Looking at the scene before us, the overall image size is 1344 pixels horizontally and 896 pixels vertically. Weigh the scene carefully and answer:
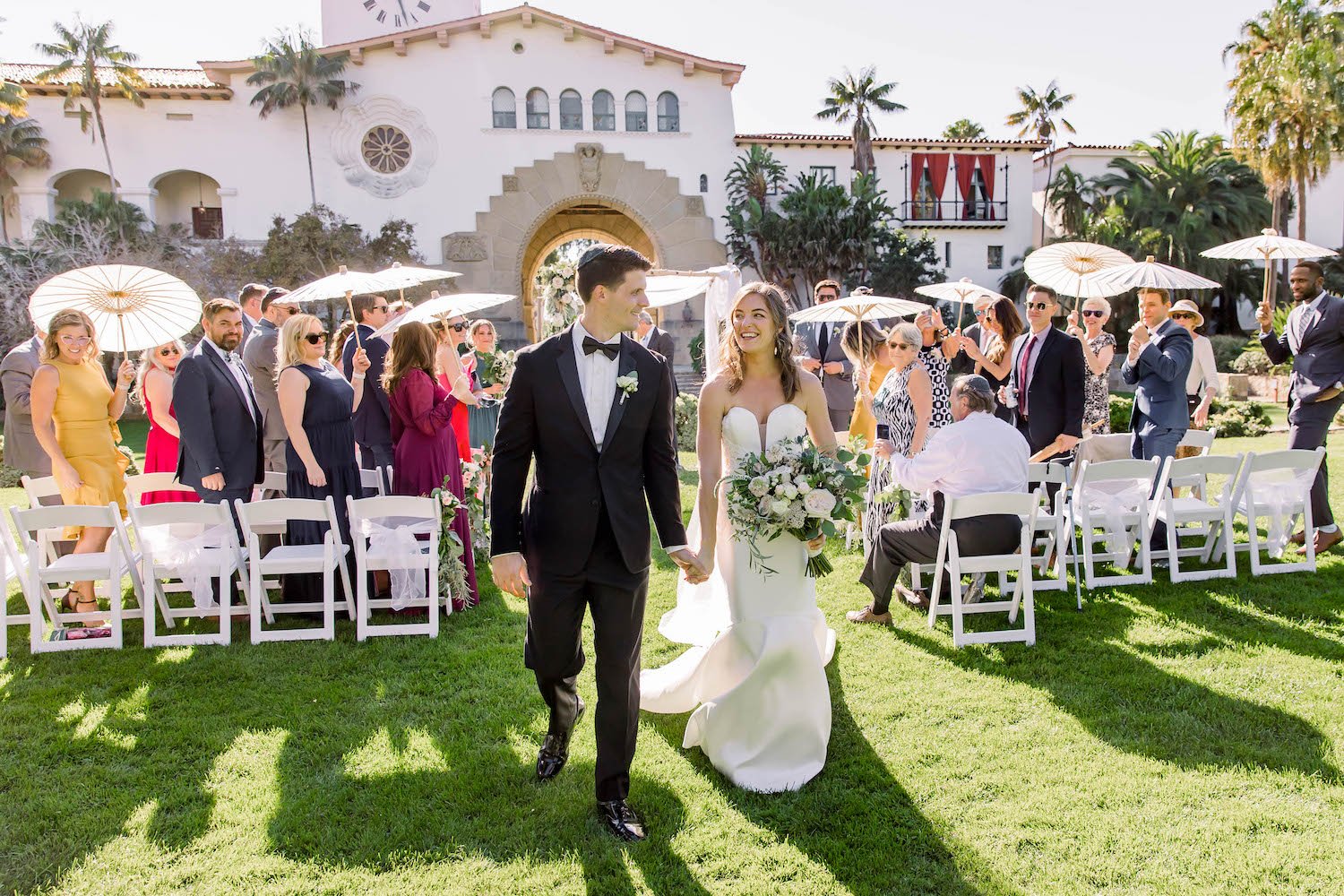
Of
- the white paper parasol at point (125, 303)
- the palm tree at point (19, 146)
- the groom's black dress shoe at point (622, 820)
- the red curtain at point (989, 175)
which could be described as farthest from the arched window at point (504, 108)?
the groom's black dress shoe at point (622, 820)

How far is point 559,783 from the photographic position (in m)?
4.03

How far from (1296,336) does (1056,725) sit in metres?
5.25

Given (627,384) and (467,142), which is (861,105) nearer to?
(467,142)

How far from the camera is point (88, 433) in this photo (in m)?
6.46

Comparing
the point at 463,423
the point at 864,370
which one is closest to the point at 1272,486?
the point at 864,370

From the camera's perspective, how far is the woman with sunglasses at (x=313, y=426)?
6.09 m

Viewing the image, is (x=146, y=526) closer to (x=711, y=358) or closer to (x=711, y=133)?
(x=711, y=358)

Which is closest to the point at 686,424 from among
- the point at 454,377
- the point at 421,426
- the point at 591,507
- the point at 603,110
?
the point at 454,377

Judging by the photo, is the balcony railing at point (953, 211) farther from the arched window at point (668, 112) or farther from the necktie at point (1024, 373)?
the necktie at point (1024, 373)

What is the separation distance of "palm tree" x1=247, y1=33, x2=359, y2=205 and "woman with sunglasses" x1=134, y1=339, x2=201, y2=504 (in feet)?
68.7

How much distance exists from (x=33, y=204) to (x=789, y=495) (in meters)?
31.8

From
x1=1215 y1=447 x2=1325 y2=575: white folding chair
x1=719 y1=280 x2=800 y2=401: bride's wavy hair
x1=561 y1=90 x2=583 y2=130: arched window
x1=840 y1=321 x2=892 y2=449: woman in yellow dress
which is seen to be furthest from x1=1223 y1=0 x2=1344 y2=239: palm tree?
x1=719 y1=280 x2=800 y2=401: bride's wavy hair

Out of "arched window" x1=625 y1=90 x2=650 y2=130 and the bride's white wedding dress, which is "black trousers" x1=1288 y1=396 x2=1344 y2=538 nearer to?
the bride's white wedding dress

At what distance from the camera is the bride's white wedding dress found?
13.4 ft
